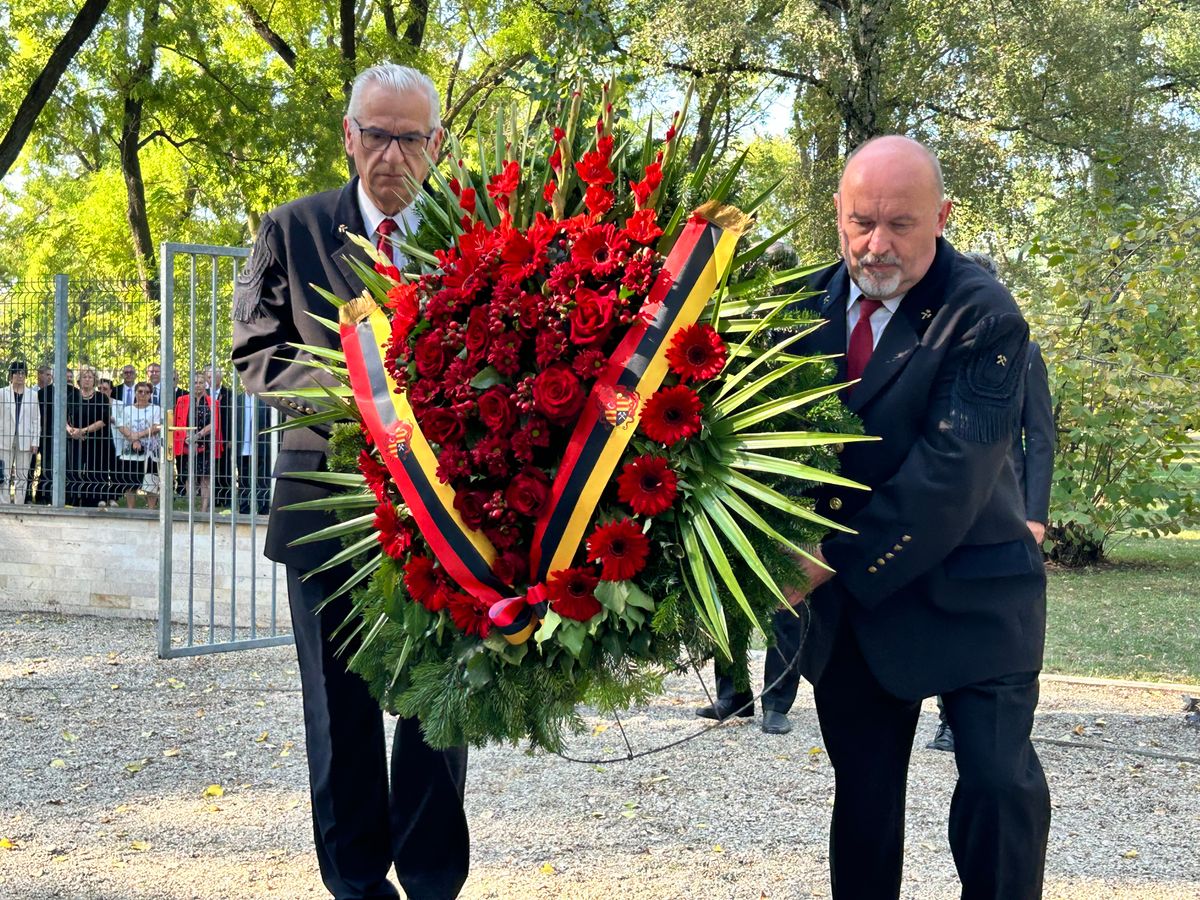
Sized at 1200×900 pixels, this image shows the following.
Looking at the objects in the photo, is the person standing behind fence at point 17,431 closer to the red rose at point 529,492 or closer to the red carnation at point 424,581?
the red carnation at point 424,581

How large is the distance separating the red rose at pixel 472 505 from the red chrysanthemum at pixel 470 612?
0.16 meters

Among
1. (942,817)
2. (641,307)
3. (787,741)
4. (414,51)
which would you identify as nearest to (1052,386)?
(787,741)

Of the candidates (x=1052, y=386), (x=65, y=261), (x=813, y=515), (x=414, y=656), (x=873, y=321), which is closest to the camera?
(x=813, y=515)

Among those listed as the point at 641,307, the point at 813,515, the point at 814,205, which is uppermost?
the point at 814,205

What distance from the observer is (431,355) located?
2842 mm

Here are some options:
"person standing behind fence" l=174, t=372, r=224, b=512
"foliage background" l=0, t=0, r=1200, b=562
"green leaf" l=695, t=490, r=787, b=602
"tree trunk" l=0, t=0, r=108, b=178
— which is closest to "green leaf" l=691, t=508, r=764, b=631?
"green leaf" l=695, t=490, r=787, b=602

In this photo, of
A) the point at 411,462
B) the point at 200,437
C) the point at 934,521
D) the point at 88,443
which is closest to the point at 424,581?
the point at 411,462

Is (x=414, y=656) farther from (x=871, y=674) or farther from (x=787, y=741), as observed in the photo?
(x=787, y=741)

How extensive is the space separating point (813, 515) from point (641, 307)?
1.84 feet

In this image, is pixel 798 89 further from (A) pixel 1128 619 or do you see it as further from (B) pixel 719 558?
(B) pixel 719 558

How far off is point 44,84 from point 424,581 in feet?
47.4

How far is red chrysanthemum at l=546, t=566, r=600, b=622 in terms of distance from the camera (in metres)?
2.69

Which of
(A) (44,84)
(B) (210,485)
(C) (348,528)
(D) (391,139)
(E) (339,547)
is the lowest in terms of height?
(B) (210,485)

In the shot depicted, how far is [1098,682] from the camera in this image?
835cm
